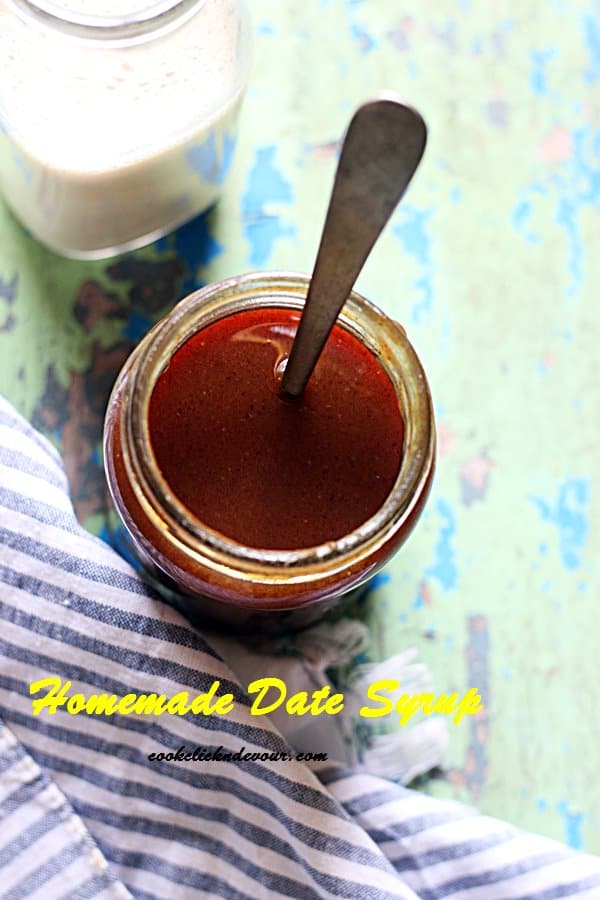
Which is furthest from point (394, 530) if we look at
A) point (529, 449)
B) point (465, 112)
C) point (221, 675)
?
point (465, 112)

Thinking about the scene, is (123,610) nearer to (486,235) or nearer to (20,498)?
(20,498)

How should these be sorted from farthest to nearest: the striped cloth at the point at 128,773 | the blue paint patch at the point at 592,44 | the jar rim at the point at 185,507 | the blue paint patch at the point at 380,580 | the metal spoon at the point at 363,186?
the blue paint patch at the point at 592,44
the blue paint patch at the point at 380,580
the striped cloth at the point at 128,773
the jar rim at the point at 185,507
the metal spoon at the point at 363,186

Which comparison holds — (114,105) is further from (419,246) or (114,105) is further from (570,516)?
(570,516)

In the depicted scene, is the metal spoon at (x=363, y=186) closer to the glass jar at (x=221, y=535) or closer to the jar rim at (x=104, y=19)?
the glass jar at (x=221, y=535)

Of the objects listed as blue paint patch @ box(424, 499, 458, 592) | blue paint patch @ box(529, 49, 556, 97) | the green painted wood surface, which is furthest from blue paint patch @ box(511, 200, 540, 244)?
blue paint patch @ box(424, 499, 458, 592)

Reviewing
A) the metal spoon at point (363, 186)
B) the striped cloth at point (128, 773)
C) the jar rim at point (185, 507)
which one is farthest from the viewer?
the striped cloth at point (128, 773)

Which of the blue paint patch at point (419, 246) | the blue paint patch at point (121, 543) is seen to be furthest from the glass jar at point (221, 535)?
the blue paint patch at point (419, 246)

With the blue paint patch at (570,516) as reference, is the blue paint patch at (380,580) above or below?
below

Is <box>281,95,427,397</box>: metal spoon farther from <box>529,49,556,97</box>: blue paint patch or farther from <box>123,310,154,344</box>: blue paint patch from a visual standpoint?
<box>529,49,556,97</box>: blue paint patch
